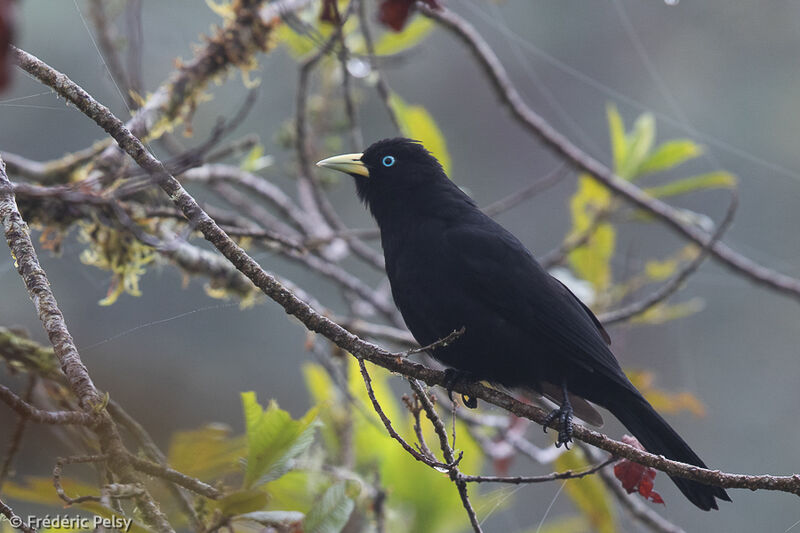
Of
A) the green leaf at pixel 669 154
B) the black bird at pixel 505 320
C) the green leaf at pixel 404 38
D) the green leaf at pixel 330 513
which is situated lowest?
the green leaf at pixel 330 513

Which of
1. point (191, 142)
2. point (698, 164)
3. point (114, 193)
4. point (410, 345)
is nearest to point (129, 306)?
point (114, 193)

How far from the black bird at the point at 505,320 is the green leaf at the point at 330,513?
61cm

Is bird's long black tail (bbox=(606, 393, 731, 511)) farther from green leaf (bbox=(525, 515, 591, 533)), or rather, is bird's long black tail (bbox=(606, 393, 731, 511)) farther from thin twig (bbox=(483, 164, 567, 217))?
thin twig (bbox=(483, 164, 567, 217))

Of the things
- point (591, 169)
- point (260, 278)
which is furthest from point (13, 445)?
point (591, 169)

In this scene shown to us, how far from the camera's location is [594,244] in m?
4.35

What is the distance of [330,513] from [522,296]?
108cm

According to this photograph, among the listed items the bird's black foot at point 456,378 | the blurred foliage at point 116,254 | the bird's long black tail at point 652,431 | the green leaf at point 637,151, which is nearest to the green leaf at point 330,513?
the bird's black foot at point 456,378

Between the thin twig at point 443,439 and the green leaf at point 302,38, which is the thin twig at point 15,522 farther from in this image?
the green leaf at point 302,38

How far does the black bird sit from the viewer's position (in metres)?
2.70

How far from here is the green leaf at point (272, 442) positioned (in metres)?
2.10

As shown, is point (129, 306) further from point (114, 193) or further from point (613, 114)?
point (613, 114)

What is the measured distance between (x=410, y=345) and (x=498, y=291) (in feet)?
2.73

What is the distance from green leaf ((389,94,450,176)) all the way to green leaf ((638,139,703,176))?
1.16 metres

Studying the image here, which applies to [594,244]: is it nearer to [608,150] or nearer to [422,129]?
[422,129]
